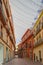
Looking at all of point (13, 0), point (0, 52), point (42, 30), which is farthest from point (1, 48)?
point (13, 0)

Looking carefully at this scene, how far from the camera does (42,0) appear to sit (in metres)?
3.14

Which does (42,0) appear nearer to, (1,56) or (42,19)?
(1,56)

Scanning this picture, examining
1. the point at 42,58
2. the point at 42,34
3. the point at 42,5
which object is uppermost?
the point at 42,34

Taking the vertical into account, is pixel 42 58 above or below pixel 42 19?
below

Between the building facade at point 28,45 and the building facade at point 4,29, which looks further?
the building facade at point 28,45

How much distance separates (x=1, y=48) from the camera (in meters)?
18.2

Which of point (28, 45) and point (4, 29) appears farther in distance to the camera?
point (28, 45)

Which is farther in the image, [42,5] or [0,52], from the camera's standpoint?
[0,52]

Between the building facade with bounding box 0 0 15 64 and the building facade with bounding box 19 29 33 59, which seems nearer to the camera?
the building facade with bounding box 0 0 15 64

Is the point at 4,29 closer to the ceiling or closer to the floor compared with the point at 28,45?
closer to the ceiling

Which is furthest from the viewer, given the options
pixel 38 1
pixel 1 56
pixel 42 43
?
pixel 42 43

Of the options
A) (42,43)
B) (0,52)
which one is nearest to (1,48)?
(0,52)

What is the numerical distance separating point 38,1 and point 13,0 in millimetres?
500

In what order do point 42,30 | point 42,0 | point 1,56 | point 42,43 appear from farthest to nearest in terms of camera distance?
point 42,30
point 42,43
point 1,56
point 42,0
